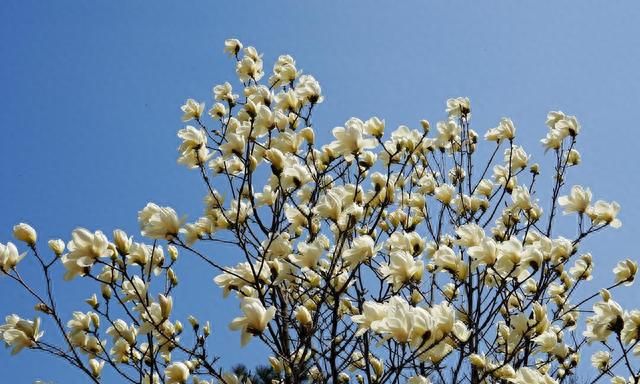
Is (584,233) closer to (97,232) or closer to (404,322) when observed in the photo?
(404,322)

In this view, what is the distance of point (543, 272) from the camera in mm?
3299

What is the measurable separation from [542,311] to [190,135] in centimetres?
167

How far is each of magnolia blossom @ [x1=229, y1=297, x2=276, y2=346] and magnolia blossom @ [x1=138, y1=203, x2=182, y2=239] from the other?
1.55ft

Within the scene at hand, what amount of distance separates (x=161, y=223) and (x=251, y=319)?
0.58 m

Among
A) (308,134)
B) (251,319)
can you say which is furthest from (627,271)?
(251,319)

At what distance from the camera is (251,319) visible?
2.21 metres

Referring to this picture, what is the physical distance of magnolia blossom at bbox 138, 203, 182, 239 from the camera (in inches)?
99.3

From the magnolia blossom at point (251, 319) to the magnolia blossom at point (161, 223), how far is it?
1.55 ft

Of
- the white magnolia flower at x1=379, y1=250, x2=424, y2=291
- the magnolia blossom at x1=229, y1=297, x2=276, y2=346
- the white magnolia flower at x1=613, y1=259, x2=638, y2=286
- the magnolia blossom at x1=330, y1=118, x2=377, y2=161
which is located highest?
the magnolia blossom at x1=330, y1=118, x2=377, y2=161

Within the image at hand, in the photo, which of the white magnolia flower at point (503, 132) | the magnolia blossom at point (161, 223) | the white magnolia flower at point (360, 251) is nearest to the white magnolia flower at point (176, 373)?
the magnolia blossom at point (161, 223)

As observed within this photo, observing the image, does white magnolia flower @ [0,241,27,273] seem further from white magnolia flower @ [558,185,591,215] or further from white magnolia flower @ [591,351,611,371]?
white magnolia flower @ [591,351,611,371]

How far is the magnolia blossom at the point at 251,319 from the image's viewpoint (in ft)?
7.22

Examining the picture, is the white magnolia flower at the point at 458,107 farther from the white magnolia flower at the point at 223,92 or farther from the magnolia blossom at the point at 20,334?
the magnolia blossom at the point at 20,334

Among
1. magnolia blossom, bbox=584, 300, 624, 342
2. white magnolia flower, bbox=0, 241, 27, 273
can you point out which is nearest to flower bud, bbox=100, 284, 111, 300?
white magnolia flower, bbox=0, 241, 27, 273
